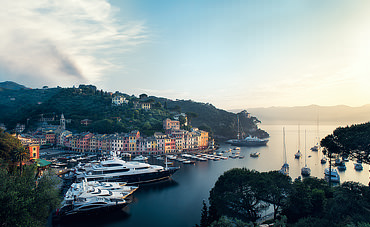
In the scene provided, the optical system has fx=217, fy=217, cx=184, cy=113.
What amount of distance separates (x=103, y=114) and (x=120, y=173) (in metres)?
49.9

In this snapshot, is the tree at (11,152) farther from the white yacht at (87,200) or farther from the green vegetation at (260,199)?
the green vegetation at (260,199)

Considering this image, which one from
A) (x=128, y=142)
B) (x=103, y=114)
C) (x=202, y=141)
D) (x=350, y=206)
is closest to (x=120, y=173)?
(x=350, y=206)

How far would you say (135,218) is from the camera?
18.4 meters

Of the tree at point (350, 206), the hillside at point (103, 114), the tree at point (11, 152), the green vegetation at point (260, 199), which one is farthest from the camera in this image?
the hillside at point (103, 114)

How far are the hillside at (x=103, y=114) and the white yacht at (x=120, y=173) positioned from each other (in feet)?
96.9

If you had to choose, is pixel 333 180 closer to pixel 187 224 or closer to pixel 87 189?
pixel 187 224

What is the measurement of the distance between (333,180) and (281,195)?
19346mm

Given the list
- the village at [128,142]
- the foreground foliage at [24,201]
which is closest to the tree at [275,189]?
the foreground foliage at [24,201]

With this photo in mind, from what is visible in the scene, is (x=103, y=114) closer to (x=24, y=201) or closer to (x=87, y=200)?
(x=87, y=200)

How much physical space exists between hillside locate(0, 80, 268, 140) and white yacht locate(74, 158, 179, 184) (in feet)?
96.9

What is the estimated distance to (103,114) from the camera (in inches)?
2825

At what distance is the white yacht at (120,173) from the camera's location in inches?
1011

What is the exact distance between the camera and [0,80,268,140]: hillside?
210 ft

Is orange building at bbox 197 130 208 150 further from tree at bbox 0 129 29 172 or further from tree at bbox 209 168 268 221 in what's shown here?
tree at bbox 209 168 268 221
